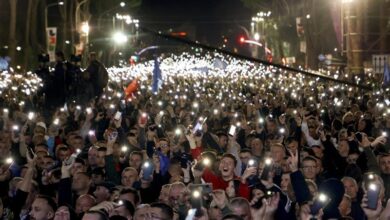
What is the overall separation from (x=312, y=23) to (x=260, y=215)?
47.4 m

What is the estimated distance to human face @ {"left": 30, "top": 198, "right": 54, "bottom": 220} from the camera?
327 inches

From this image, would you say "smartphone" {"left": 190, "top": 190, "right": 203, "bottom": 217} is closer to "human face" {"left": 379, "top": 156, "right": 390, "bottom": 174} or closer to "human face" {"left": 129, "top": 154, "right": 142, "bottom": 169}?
"human face" {"left": 129, "top": 154, "right": 142, "bottom": 169}

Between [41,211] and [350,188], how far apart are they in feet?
10.8

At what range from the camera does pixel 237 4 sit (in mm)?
140625

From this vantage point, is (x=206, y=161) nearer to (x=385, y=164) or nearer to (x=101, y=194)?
(x=101, y=194)

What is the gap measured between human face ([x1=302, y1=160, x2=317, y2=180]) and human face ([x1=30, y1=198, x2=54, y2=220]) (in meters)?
3.25

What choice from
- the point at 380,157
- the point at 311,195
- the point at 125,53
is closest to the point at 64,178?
the point at 311,195

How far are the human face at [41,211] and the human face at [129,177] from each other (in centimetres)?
194

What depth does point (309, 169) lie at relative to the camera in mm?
10461

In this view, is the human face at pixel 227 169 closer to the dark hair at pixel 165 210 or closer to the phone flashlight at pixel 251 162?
the phone flashlight at pixel 251 162

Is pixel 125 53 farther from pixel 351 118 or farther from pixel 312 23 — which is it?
pixel 351 118

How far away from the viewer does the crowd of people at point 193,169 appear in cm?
825

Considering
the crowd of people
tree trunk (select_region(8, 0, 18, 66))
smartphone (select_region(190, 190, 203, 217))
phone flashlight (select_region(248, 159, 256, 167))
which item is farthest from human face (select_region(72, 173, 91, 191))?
tree trunk (select_region(8, 0, 18, 66))

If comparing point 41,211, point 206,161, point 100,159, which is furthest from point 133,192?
point 100,159
